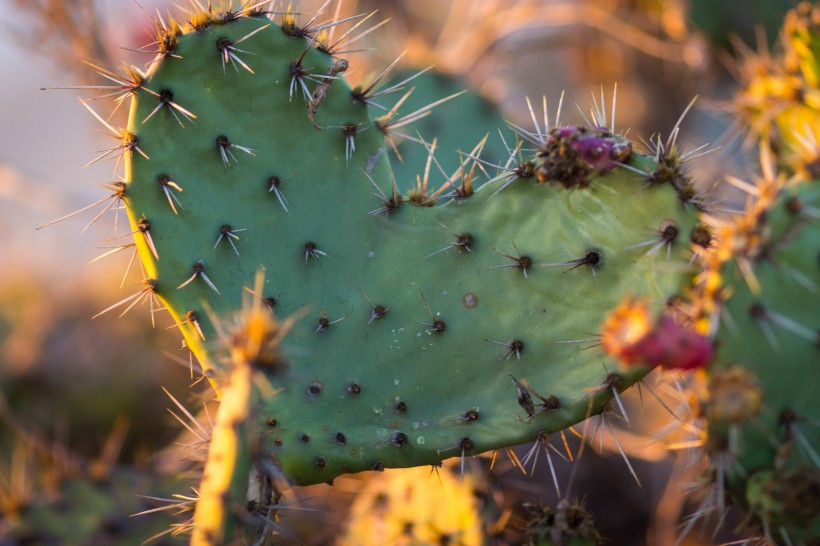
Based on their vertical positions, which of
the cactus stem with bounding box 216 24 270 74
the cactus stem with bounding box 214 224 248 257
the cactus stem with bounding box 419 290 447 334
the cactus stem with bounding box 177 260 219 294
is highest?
the cactus stem with bounding box 216 24 270 74

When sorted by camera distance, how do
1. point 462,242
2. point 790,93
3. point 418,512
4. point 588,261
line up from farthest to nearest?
point 790,93 → point 418,512 → point 462,242 → point 588,261

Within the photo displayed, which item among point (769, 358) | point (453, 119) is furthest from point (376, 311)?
point (453, 119)

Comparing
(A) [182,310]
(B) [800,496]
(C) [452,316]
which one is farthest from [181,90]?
(B) [800,496]

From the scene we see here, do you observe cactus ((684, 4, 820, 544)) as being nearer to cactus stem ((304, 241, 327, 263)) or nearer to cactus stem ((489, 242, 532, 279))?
cactus stem ((489, 242, 532, 279))

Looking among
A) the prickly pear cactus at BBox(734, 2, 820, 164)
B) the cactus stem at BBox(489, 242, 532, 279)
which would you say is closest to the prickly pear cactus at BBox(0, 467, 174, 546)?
the cactus stem at BBox(489, 242, 532, 279)

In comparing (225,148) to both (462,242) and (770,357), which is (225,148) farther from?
(770,357)

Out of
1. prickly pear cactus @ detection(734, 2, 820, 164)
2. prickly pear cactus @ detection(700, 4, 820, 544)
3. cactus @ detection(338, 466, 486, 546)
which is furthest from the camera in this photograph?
prickly pear cactus @ detection(734, 2, 820, 164)
